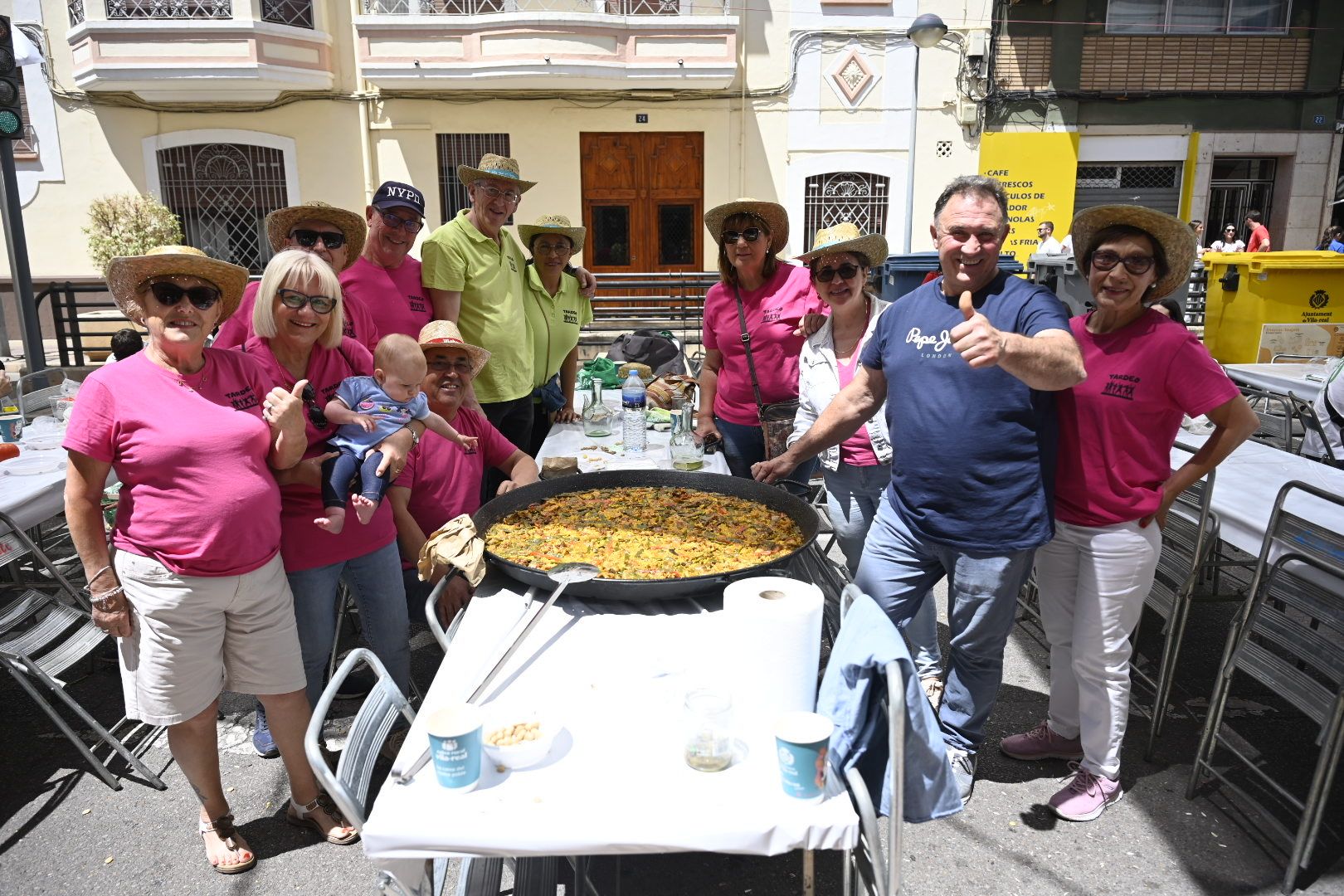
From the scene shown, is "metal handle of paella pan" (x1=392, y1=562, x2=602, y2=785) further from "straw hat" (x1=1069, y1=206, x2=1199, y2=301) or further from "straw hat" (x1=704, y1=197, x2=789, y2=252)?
"straw hat" (x1=704, y1=197, x2=789, y2=252)

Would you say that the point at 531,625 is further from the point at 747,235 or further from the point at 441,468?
the point at 747,235

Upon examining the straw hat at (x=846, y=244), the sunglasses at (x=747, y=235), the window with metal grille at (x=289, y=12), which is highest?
the window with metal grille at (x=289, y=12)

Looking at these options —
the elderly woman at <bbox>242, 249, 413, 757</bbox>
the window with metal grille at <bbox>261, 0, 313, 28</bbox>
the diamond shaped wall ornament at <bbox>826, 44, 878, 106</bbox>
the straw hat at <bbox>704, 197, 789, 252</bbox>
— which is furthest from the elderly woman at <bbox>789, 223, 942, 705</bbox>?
the window with metal grille at <bbox>261, 0, 313, 28</bbox>

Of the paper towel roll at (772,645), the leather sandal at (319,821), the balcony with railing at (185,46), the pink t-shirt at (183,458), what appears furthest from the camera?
the balcony with railing at (185,46)

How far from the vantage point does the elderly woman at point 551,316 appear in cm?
508

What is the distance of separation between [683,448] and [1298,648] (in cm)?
260

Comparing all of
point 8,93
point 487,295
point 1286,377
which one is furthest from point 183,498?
point 8,93

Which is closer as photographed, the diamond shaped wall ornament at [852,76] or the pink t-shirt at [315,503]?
the pink t-shirt at [315,503]

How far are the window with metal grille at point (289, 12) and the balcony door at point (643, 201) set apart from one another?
16.7 feet

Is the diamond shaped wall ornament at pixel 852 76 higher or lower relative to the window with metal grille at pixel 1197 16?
lower

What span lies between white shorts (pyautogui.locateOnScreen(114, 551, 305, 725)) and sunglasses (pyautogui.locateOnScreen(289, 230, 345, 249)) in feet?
4.98

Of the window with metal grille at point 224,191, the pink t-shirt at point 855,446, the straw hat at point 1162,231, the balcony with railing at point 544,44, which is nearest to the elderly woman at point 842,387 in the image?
the pink t-shirt at point 855,446

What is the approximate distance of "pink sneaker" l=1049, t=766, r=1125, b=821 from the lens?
3035 millimetres

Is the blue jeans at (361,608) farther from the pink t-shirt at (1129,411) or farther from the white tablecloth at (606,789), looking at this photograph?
the pink t-shirt at (1129,411)
